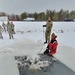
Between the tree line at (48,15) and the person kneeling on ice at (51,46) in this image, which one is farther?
the tree line at (48,15)

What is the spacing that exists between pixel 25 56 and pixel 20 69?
1795 mm

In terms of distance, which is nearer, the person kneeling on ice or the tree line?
the person kneeling on ice

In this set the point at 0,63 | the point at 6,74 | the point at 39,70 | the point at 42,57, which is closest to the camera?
the point at 6,74

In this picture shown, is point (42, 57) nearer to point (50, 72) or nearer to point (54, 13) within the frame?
point (50, 72)

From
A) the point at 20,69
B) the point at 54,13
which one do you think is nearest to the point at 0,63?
the point at 20,69

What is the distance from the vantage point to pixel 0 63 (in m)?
7.38

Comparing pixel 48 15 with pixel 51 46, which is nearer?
pixel 51 46

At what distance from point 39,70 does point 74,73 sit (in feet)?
3.78

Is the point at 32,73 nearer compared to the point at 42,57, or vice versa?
the point at 32,73

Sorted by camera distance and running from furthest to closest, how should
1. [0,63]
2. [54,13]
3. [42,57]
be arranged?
[54,13], [42,57], [0,63]

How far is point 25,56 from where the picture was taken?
8.47 m

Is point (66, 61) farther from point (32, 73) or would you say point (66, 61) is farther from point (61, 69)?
point (32, 73)

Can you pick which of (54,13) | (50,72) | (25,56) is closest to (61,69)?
(50,72)

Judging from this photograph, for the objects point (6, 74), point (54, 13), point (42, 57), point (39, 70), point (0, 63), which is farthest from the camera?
point (54, 13)
